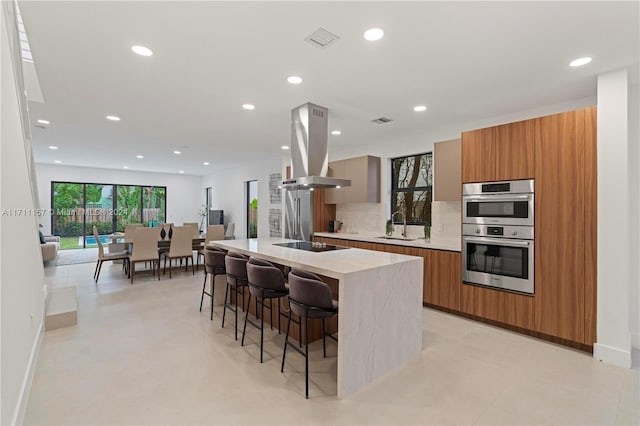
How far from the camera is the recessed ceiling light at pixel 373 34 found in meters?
2.22

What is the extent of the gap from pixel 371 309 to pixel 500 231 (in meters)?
2.05

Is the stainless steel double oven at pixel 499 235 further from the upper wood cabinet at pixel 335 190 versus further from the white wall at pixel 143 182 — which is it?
the white wall at pixel 143 182

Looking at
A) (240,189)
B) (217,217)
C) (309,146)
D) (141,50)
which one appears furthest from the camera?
(217,217)

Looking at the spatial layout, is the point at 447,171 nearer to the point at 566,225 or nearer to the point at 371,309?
the point at 566,225

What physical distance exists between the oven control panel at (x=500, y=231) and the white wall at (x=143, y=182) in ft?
34.7

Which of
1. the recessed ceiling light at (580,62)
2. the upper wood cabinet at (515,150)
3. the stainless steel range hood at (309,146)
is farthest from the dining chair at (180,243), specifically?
the recessed ceiling light at (580,62)

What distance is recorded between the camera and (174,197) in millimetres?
11781

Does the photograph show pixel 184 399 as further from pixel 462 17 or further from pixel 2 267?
pixel 462 17

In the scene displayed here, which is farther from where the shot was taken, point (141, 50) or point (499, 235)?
point (499, 235)

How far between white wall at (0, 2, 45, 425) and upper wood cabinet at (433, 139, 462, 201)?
439 centimetres

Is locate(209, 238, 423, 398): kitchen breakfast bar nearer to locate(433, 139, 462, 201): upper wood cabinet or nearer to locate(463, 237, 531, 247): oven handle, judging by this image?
locate(463, 237, 531, 247): oven handle

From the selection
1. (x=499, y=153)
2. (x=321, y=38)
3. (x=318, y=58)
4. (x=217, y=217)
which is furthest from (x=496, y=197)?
(x=217, y=217)

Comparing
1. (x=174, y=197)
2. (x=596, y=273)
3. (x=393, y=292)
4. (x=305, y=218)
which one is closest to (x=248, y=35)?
(x=393, y=292)

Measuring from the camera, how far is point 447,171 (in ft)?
14.2
